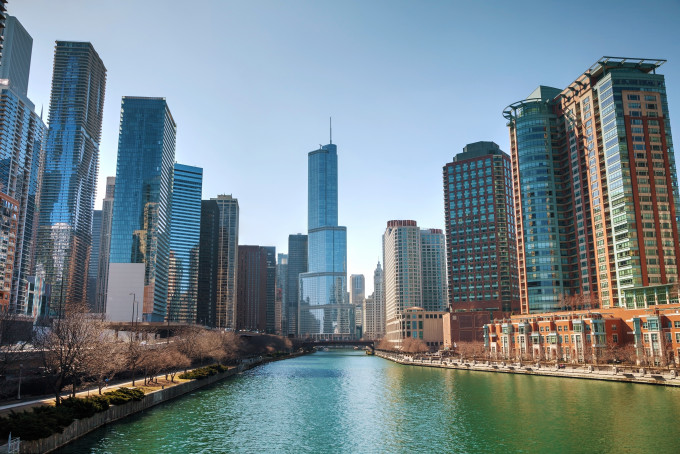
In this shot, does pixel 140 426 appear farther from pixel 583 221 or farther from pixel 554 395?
pixel 583 221

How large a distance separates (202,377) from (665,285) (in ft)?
422

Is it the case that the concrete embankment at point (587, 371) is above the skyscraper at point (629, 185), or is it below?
below

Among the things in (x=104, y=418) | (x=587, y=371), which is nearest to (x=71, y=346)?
(x=104, y=418)

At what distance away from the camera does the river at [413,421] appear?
190 ft

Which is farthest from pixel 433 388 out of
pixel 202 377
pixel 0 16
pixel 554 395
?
pixel 0 16

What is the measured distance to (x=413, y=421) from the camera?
73.8 m

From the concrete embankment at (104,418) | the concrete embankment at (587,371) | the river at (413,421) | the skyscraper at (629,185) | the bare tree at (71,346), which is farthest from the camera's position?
the skyscraper at (629,185)

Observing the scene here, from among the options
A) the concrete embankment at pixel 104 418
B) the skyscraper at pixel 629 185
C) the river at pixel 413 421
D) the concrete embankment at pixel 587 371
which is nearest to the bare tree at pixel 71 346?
the concrete embankment at pixel 104 418

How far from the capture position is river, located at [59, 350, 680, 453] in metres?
58.0

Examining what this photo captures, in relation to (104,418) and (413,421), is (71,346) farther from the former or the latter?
(413,421)

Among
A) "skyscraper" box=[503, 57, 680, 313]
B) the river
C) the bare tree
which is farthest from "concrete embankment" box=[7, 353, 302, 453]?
"skyscraper" box=[503, 57, 680, 313]

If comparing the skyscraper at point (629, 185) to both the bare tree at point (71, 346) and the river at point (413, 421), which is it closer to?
the river at point (413, 421)

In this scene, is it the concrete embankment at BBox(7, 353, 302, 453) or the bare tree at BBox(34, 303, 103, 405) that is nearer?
the concrete embankment at BBox(7, 353, 302, 453)

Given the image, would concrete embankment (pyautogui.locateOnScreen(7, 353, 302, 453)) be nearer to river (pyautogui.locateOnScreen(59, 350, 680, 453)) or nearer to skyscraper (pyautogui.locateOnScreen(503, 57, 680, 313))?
river (pyautogui.locateOnScreen(59, 350, 680, 453))
